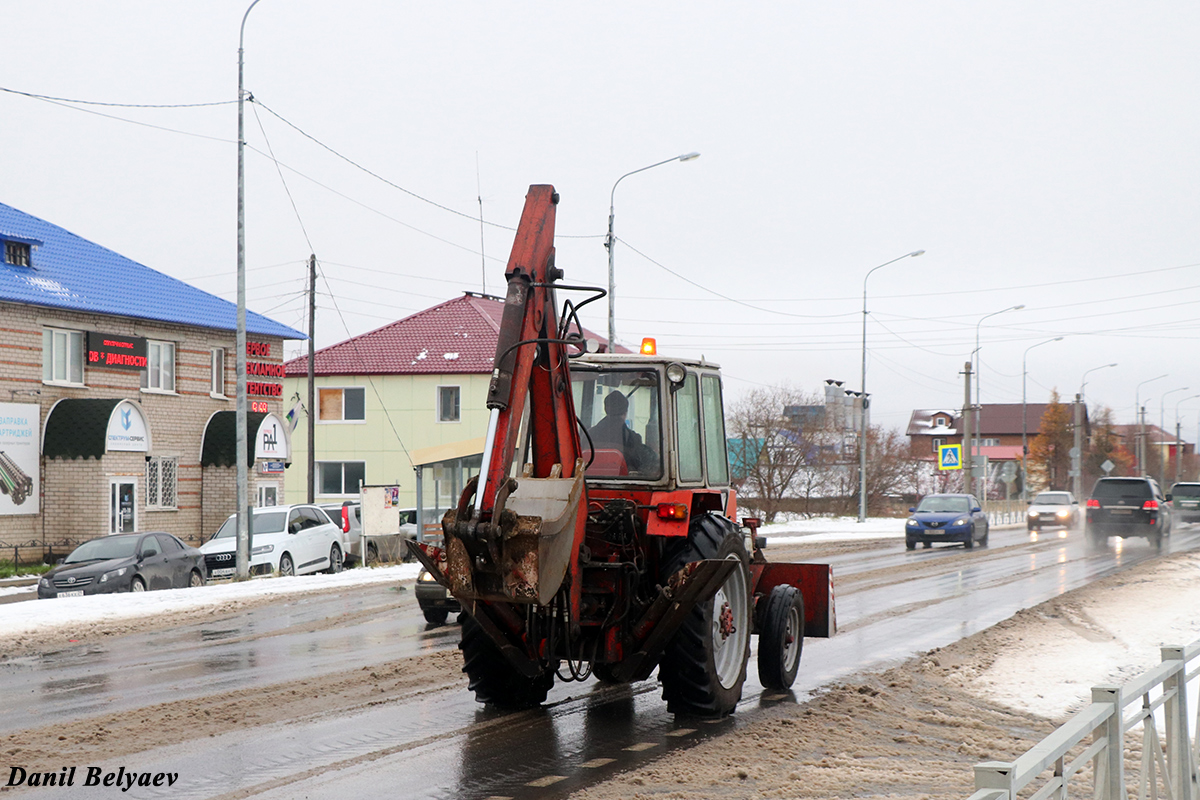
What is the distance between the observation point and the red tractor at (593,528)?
24.5 ft

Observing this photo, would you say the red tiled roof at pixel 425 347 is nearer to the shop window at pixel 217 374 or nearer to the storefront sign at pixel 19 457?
the shop window at pixel 217 374

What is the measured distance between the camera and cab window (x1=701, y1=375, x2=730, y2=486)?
9625mm

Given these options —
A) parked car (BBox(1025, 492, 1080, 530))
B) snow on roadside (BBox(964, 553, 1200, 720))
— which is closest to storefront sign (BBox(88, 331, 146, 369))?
snow on roadside (BBox(964, 553, 1200, 720))

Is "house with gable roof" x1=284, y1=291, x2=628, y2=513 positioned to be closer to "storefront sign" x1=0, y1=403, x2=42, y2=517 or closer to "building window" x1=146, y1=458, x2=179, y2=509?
"building window" x1=146, y1=458, x2=179, y2=509

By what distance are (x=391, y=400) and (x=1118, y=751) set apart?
4743 cm

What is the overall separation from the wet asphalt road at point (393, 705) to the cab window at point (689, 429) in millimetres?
1805

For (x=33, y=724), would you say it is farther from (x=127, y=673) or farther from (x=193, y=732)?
(x=127, y=673)

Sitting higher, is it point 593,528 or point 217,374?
point 217,374

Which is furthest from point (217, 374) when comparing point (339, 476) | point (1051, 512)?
point (1051, 512)

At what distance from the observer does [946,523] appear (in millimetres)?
34688

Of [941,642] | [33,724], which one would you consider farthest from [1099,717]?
[941,642]

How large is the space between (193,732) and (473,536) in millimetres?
2612

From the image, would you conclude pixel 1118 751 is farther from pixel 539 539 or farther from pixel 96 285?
pixel 96 285

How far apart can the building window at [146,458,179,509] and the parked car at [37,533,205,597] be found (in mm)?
11020
